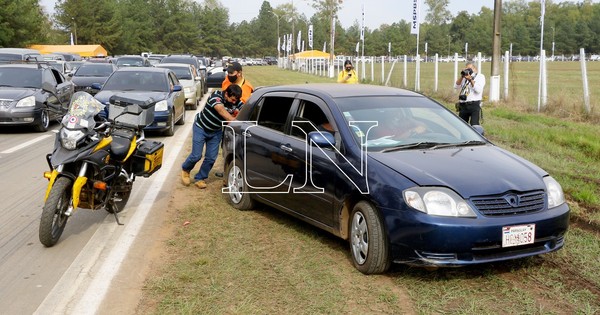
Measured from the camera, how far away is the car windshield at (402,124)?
623 cm

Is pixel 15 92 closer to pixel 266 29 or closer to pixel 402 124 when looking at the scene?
pixel 402 124

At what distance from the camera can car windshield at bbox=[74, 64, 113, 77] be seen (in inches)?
962

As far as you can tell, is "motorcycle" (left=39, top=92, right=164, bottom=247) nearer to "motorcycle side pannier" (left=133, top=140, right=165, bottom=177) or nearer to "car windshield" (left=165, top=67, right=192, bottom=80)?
"motorcycle side pannier" (left=133, top=140, right=165, bottom=177)

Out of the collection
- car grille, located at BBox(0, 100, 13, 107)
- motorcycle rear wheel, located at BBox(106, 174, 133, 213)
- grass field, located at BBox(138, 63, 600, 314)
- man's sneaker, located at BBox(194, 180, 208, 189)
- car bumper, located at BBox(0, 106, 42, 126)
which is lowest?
grass field, located at BBox(138, 63, 600, 314)

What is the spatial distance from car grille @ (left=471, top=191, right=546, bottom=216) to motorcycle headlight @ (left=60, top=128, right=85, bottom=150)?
3757 mm

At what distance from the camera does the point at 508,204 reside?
207 inches

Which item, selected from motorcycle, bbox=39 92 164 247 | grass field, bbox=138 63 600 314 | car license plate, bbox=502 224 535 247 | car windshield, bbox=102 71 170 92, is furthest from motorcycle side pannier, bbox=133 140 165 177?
car windshield, bbox=102 71 170 92

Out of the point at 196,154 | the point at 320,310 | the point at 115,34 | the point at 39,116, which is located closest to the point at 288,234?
Result: the point at 320,310

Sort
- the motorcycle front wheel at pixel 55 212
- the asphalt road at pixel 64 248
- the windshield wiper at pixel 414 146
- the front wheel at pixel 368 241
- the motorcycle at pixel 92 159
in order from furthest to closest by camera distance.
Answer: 1. the motorcycle at pixel 92 159
2. the motorcycle front wheel at pixel 55 212
3. the windshield wiper at pixel 414 146
4. the front wheel at pixel 368 241
5. the asphalt road at pixel 64 248

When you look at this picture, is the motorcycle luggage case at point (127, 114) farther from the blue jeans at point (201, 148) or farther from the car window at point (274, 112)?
the blue jeans at point (201, 148)

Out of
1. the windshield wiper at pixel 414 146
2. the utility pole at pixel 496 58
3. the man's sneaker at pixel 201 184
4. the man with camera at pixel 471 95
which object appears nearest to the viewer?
the windshield wiper at pixel 414 146

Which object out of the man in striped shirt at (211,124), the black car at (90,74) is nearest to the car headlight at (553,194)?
the man in striped shirt at (211,124)

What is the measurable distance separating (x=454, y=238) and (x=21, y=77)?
1400 centimetres

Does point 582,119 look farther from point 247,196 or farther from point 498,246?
point 498,246
